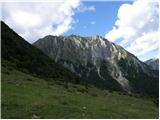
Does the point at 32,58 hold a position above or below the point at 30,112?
above

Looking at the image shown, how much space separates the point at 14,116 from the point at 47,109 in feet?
13.8

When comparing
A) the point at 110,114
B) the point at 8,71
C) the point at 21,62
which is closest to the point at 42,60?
the point at 21,62

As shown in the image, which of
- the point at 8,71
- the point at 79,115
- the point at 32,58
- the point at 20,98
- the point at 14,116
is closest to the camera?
the point at 14,116

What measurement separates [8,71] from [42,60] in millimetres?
36258

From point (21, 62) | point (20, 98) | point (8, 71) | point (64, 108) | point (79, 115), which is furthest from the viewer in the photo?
point (21, 62)

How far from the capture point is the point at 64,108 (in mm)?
33094

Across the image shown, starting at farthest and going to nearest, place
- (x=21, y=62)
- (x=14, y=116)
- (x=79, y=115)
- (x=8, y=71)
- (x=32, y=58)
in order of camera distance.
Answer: (x=32, y=58), (x=21, y=62), (x=8, y=71), (x=79, y=115), (x=14, y=116)

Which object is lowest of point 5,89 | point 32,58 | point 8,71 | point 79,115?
point 79,115

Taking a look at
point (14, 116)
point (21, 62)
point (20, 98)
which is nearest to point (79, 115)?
point (14, 116)

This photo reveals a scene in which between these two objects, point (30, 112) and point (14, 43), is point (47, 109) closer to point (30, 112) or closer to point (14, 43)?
point (30, 112)

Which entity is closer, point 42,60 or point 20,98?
point 20,98

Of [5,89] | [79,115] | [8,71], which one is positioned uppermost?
[8,71]

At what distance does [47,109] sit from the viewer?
31.2 metres

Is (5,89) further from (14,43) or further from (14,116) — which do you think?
(14,43)
